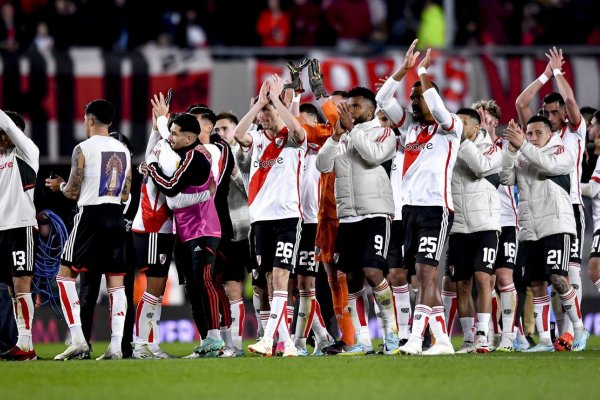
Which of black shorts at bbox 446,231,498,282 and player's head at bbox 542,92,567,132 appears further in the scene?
player's head at bbox 542,92,567,132

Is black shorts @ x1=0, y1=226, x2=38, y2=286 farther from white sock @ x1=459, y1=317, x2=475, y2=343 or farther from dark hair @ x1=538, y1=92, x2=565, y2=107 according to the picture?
dark hair @ x1=538, y1=92, x2=565, y2=107

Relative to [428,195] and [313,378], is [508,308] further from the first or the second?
[313,378]

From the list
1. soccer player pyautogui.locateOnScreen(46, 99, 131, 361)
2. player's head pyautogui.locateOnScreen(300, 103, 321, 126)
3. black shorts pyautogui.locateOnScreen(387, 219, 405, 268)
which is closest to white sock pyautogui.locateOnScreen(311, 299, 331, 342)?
black shorts pyautogui.locateOnScreen(387, 219, 405, 268)

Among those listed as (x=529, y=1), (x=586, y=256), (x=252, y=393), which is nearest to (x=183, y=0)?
(x=529, y=1)

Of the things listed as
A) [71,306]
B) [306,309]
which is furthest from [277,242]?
[71,306]

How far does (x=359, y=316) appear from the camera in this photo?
560 inches

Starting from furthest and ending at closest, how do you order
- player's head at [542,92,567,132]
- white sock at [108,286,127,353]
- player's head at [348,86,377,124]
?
player's head at [542,92,567,132]
player's head at [348,86,377,124]
white sock at [108,286,127,353]

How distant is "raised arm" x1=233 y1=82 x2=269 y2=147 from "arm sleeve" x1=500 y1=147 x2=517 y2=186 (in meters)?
3.06

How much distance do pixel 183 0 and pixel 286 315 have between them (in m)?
12.1

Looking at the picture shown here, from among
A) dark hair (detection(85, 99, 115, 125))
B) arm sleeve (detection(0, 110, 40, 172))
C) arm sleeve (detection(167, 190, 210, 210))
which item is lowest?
arm sleeve (detection(167, 190, 210, 210))

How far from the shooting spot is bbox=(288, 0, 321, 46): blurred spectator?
78.4 ft

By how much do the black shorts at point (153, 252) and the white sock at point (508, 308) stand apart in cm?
400

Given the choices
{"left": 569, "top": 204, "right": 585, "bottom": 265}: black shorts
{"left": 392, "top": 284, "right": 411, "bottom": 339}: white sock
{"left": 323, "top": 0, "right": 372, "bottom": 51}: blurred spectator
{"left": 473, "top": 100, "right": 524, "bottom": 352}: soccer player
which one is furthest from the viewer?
{"left": 323, "top": 0, "right": 372, "bottom": 51}: blurred spectator

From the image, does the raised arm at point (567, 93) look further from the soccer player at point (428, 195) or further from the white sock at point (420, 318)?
the white sock at point (420, 318)
